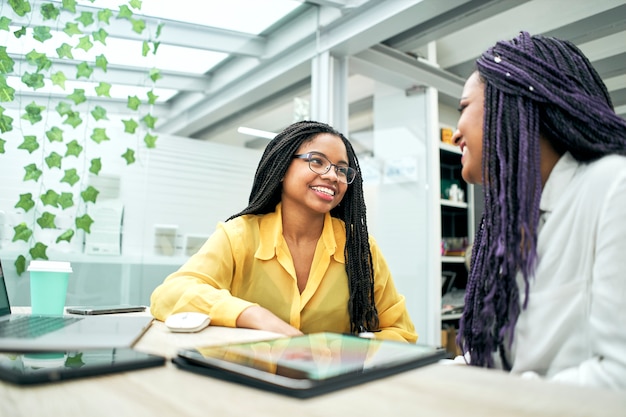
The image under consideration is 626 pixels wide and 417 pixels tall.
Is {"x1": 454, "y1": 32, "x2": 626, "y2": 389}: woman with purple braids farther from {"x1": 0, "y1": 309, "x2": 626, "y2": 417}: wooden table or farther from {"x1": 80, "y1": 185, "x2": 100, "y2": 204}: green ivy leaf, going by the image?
{"x1": 80, "y1": 185, "x2": 100, "y2": 204}: green ivy leaf

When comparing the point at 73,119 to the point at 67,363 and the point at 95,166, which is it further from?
the point at 67,363

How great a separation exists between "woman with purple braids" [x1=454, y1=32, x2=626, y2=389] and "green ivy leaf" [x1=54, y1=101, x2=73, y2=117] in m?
2.22

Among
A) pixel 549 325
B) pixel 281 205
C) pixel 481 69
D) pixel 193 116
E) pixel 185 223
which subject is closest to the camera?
pixel 549 325

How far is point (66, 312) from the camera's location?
1459mm

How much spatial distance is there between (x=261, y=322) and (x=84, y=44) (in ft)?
7.23

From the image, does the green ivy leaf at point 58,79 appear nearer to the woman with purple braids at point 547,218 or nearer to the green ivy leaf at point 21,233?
the green ivy leaf at point 21,233

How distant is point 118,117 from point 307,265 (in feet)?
5.67

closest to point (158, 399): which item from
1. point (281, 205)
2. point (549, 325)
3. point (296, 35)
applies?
point (549, 325)

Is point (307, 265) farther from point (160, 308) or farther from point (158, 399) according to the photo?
point (158, 399)

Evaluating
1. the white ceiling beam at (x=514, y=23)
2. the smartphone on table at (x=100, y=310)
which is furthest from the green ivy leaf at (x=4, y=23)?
the white ceiling beam at (x=514, y=23)

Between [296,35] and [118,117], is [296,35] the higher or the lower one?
the higher one

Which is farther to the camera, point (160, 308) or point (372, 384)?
point (160, 308)

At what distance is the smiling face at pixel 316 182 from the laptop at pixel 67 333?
2.33 feet

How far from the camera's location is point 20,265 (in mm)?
2457
